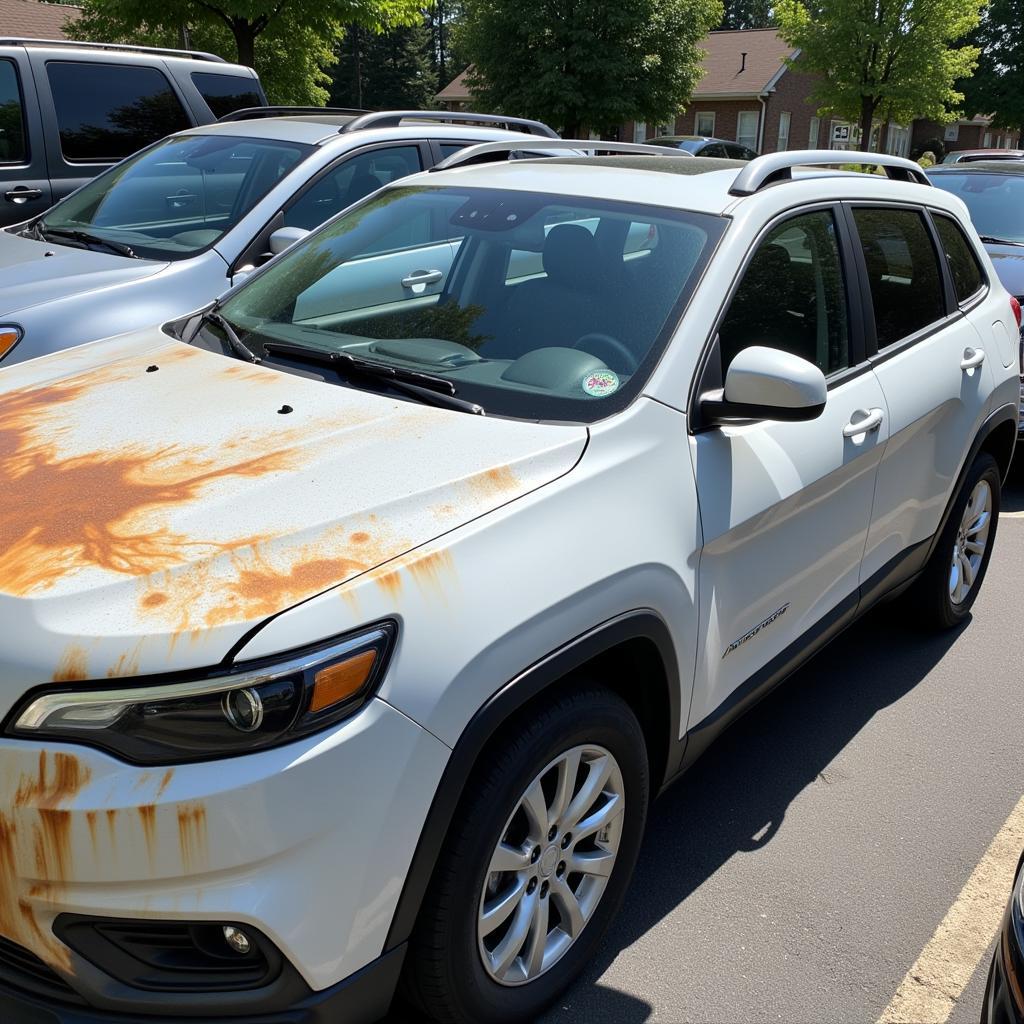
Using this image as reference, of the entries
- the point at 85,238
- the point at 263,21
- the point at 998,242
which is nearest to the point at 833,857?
the point at 85,238

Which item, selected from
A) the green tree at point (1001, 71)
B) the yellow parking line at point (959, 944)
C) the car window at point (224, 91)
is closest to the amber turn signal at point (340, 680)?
the yellow parking line at point (959, 944)

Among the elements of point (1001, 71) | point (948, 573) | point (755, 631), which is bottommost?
point (1001, 71)

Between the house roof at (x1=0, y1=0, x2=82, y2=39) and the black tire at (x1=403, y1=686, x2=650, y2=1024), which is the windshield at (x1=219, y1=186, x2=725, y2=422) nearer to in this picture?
the black tire at (x1=403, y1=686, x2=650, y2=1024)

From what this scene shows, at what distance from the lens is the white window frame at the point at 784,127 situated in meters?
45.0

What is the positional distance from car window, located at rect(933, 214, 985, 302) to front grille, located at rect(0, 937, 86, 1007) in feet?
12.3

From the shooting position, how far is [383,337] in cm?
306

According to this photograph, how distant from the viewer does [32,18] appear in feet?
106

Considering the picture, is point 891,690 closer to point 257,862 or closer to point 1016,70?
point 257,862

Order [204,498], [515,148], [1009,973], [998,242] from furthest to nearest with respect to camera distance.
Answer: [998,242]
[515,148]
[204,498]
[1009,973]

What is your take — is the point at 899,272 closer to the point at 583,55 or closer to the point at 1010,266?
the point at 1010,266

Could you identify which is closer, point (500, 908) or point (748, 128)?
point (500, 908)

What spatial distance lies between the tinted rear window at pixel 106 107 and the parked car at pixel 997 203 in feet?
19.5

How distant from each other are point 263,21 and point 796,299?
14.8m

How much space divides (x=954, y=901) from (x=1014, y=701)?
1384 millimetres
